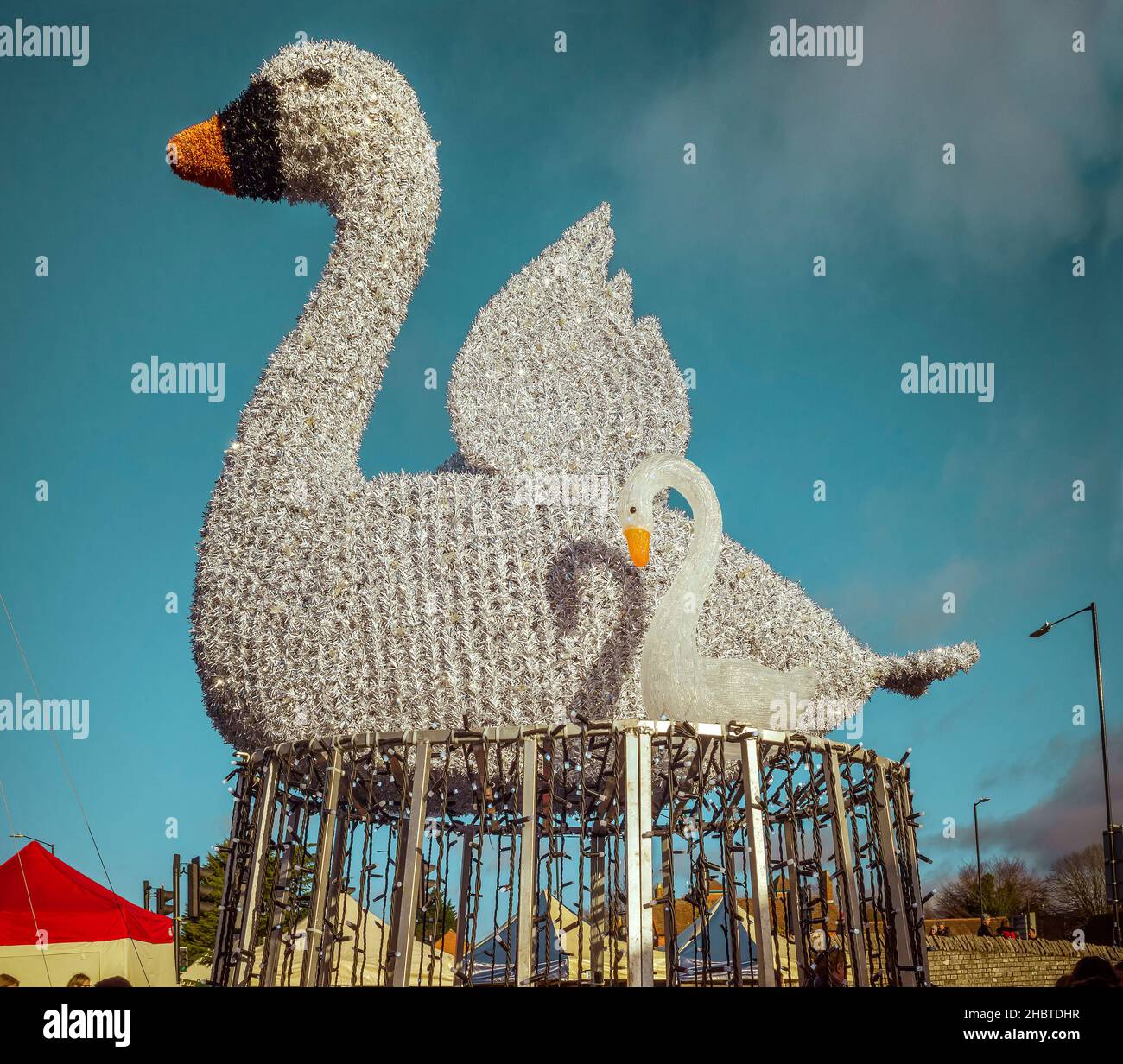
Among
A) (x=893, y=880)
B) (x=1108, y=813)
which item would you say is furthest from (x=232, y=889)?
(x=1108, y=813)

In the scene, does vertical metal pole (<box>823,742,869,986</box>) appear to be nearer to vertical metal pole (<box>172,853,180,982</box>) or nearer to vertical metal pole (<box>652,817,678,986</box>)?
vertical metal pole (<box>652,817,678,986</box>)

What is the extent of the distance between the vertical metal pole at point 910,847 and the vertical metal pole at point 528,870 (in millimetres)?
2258

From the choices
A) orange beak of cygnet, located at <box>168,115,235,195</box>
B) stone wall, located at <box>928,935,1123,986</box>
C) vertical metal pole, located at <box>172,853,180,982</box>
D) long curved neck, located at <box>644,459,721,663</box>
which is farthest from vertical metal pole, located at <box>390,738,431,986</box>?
stone wall, located at <box>928,935,1123,986</box>

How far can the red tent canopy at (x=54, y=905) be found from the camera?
1009cm

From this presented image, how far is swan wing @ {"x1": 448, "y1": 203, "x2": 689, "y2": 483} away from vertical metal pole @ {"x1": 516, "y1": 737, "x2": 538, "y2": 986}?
304 cm

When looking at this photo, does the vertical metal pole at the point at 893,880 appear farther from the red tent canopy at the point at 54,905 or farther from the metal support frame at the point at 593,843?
the red tent canopy at the point at 54,905

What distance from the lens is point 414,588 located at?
6.97 metres

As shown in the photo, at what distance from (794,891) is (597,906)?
151 cm

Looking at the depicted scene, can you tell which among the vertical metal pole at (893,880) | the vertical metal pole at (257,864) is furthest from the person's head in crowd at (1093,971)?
the vertical metal pole at (257,864)

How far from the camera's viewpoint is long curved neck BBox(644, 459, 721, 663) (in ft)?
21.1
